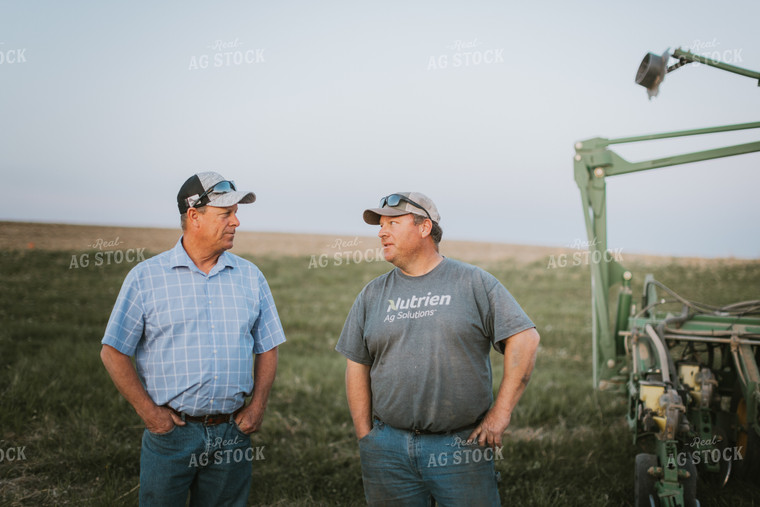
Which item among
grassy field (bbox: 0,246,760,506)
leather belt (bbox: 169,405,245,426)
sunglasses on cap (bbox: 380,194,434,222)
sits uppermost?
sunglasses on cap (bbox: 380,194,434,222)

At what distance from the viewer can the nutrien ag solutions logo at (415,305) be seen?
3.02 meters

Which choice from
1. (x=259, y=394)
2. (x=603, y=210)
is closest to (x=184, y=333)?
(x=259, y=394)

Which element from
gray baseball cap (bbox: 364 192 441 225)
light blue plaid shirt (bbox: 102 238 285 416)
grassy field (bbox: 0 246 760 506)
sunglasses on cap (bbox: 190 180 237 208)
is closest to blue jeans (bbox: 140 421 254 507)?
light blue plaid shirt (bbox: 102 238 285 416)

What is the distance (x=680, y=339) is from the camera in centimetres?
514

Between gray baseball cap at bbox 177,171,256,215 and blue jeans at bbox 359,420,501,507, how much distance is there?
4.65 feet

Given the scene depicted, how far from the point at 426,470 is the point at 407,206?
1.30 metres

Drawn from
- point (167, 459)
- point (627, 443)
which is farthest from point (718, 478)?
point (167, 459)

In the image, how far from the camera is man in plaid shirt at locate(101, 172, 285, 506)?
298cm

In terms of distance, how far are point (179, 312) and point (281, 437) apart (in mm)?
3583

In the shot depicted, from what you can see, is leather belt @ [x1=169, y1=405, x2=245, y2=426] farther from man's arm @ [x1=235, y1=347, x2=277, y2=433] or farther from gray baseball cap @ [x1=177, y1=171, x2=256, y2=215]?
gray baseball cap @ [x1=177, y1=171, x2=256, y2=215]

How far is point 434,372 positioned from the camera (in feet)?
9.68

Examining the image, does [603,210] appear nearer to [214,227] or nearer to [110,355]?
[214,227]

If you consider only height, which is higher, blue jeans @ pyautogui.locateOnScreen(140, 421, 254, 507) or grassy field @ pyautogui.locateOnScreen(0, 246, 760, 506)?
blue jeans @ pyautogui.locateOnScreen(140, 421, 254, 507)

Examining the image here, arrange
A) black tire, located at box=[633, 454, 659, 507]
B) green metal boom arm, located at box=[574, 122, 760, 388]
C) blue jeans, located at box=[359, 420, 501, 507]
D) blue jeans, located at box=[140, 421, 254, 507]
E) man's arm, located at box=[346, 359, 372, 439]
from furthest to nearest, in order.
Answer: green metal boom arm, located at box=[574, 122, 760, 388], black tire, located at box=[633, 454, 659, 507], man's arm, located at box=[346, 359, 372, 439], blue jeans, located at box=[140, 421, 254, 507], blue jeans, located at box=[359, 420, 501, 507]
